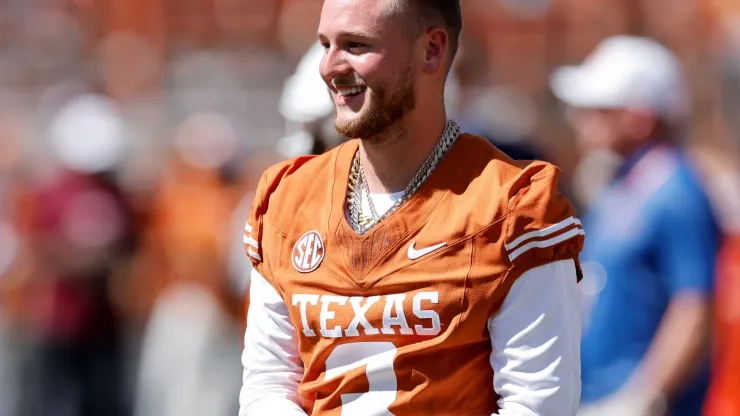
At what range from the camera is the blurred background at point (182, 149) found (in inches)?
300

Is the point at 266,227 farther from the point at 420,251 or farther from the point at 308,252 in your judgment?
the point at 420,251

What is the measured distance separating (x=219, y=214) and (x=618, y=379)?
382cm

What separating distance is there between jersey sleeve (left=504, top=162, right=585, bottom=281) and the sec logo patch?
1.36 ft

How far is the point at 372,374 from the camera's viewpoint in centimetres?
278

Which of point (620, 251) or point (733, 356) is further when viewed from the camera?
point (733, 356)

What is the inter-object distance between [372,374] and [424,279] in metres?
0.22

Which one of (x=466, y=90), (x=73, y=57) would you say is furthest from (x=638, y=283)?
(x=73, y=57)

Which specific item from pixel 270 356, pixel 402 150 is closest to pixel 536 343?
pixel 402 150

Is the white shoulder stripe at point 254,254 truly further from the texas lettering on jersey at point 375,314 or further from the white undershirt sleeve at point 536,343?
the white undershirt sleeve at point 536,343

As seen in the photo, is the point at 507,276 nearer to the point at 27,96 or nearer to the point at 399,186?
the point at 399,186

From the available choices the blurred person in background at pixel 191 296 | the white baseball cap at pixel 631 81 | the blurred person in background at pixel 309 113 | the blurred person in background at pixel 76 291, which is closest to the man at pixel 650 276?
the white baseball cap at pixel 631 81

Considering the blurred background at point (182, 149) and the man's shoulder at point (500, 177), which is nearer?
the man's shoulder at point (500, 177)

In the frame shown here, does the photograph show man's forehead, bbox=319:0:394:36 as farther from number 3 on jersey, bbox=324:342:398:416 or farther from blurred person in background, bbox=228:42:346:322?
blurred person in background, bbox=228:42:346:322

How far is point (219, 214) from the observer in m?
8.24
